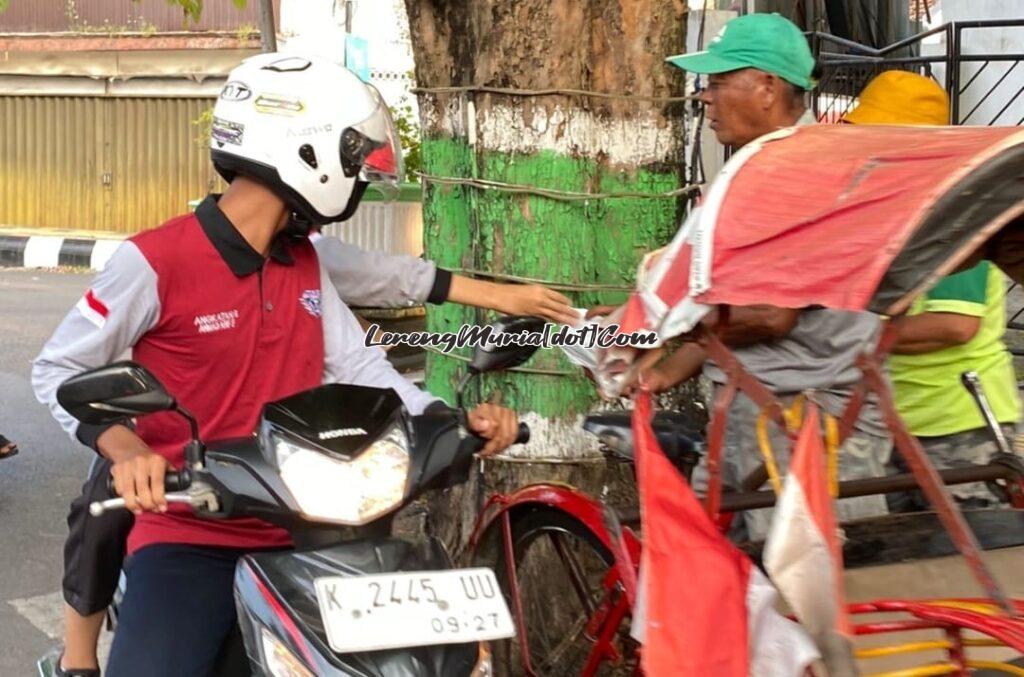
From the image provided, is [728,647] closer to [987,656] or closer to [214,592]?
[987,656]

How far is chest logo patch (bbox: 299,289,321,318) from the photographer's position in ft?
8.98

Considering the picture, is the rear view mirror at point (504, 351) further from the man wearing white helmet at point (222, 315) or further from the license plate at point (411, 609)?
the license plate at point (411, 609)

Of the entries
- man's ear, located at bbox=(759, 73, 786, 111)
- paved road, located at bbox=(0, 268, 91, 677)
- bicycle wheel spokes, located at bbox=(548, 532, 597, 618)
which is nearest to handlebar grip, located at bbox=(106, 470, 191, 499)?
bicycle wheel spokes, located at bbox=(548, 532, 597, 618)

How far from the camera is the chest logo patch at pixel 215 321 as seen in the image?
255 centimetres

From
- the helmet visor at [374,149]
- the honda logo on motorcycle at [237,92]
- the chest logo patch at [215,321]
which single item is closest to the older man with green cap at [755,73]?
the helmet visor at [374,149]

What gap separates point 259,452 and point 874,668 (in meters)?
1.21

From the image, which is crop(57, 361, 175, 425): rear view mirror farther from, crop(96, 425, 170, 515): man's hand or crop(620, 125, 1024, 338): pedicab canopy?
crop(620, 125, 1024, 338): pedicab canopy

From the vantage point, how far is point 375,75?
13031mm

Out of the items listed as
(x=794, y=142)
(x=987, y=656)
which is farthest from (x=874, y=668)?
(x=794, y=142)

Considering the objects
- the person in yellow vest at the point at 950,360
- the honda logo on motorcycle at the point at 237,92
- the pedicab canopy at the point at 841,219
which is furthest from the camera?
the person in yellow vest at the point at 950,360

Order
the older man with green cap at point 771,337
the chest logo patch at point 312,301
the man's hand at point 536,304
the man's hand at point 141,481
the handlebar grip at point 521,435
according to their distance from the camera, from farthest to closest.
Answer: the man's hand at point 536,304 < the older man with green cap at point 771,337 < the chest logo patch at point 312,301 < the handlebar grip at point 521,435 < the man's hand at point 141,481

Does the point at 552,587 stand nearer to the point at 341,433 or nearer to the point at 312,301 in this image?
the point at 312,301

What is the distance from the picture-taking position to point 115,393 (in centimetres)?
210

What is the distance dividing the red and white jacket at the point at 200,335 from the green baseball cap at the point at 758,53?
1162 mm
